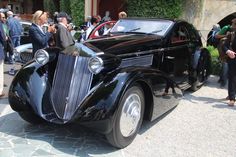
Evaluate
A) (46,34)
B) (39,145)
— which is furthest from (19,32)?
(39,145)

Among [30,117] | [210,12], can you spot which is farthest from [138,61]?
[210,12]

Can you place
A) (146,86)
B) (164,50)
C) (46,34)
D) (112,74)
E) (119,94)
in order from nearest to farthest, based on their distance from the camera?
1. (119,94)
2. (112,74)
3. (146,86)
4. (164,50)
5. (46,34)

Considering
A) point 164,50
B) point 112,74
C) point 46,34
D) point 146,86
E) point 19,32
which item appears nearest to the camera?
point 112,74

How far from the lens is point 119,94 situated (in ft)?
13.3

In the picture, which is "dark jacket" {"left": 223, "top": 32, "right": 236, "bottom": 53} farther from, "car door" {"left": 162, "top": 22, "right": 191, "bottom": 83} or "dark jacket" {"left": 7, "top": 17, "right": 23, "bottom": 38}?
"dark jacket" {"left": 7, "top": 17, "right": 23, "bottom": 38}

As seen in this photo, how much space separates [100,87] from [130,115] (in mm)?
597

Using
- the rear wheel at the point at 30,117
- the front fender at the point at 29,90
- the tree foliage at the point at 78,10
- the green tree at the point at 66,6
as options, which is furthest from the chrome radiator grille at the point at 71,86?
the green tree at the point at 66,6

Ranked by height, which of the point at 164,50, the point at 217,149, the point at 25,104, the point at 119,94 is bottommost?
the point at 217,149

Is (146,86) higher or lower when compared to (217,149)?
higher

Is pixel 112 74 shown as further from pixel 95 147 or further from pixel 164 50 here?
pixel 164 50

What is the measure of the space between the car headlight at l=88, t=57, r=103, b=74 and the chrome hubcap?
1.89 ft

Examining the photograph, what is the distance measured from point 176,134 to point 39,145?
6.87ft

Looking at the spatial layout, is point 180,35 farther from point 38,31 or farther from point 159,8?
point 159,8

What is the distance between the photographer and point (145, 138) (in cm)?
471
